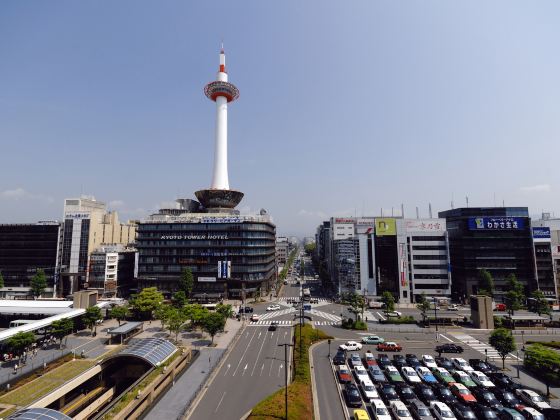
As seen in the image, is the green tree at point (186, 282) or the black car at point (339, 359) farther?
the green tree at point (186, 282)

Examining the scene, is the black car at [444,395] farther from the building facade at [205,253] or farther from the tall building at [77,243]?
the tall building at [77,243]

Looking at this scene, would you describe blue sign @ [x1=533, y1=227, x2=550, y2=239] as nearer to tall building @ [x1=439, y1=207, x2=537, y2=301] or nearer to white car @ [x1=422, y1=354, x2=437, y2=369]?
tall building @ [x1=439, y1=207, x2=537, y2=301]

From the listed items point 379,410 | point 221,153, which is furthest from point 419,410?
point 221,153

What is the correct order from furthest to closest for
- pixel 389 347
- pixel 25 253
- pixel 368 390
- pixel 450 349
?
1. pixel 25 253
2. pixel 389 347
3. pixel 450 349
4. pixel 368 390

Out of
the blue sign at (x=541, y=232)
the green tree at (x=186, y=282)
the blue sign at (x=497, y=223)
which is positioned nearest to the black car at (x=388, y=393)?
the green tree at (x=186, y=282)

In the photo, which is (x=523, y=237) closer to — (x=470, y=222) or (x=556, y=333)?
(x=470, y=222)

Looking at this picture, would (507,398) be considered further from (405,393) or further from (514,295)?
(514,295)

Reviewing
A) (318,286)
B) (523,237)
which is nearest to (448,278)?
(523,237)
